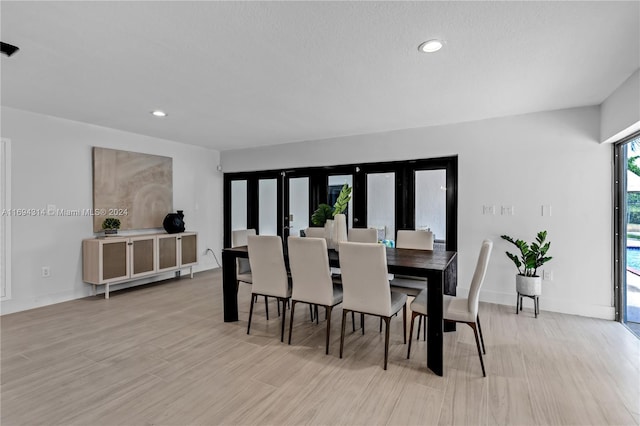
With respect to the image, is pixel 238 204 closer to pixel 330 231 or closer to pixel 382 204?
pixel 382 204

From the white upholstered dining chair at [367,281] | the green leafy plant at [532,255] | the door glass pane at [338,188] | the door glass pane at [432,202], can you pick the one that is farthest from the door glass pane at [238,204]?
the green leafy plant at [532,255]

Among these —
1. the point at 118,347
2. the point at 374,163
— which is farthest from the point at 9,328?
the point at 374,163

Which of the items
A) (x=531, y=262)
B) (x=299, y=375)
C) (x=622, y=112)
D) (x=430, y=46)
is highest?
(x=430, y=46)

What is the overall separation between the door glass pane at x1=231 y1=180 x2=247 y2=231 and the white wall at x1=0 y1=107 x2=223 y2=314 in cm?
194

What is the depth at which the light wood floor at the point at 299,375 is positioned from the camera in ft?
6.21

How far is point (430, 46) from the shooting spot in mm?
2238

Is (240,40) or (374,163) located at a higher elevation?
(240,40)

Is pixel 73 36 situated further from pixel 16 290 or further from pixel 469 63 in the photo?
pixel 16 290

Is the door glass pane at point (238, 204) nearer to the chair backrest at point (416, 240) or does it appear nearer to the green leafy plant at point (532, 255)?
the chair backrest at point (416, 240)

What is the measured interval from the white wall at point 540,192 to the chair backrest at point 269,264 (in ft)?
8.75

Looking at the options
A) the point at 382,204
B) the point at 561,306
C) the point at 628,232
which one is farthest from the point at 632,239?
the point at 382,204

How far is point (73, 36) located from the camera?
2.12 m

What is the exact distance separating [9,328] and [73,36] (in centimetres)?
305

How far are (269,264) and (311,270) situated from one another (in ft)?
1.58
